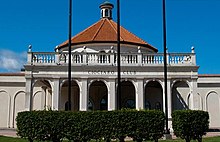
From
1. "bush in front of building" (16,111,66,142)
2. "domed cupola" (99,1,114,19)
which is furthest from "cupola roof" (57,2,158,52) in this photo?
"bush in front of building" (16,111,66,142)

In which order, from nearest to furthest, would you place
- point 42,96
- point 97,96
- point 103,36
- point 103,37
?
1. point 97,96
2. point 103,37
3. point 103,36
4. point 42,96

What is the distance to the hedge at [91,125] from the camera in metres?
15.4

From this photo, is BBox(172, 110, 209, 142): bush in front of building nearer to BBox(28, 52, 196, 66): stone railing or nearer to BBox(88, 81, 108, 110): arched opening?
BBox(28, 52, 196, 66): stone railing

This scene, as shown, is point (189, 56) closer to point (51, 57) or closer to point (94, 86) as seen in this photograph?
point (94, 86)

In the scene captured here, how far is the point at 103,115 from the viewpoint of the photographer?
15.6 meters

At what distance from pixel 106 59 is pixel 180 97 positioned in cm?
1087

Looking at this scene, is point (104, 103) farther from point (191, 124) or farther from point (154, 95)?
point (191, 124)

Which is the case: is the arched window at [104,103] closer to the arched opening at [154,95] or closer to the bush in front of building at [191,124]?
the arched opening at [154,95]

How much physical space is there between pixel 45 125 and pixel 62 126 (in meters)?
0.78

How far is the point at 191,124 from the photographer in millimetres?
16453

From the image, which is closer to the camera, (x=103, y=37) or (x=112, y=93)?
(x=112, y=93)

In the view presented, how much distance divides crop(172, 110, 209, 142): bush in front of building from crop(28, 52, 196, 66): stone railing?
993 centimetres

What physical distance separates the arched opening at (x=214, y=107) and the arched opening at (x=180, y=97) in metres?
2.44

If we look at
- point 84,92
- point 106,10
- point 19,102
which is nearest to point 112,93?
point 84,92
